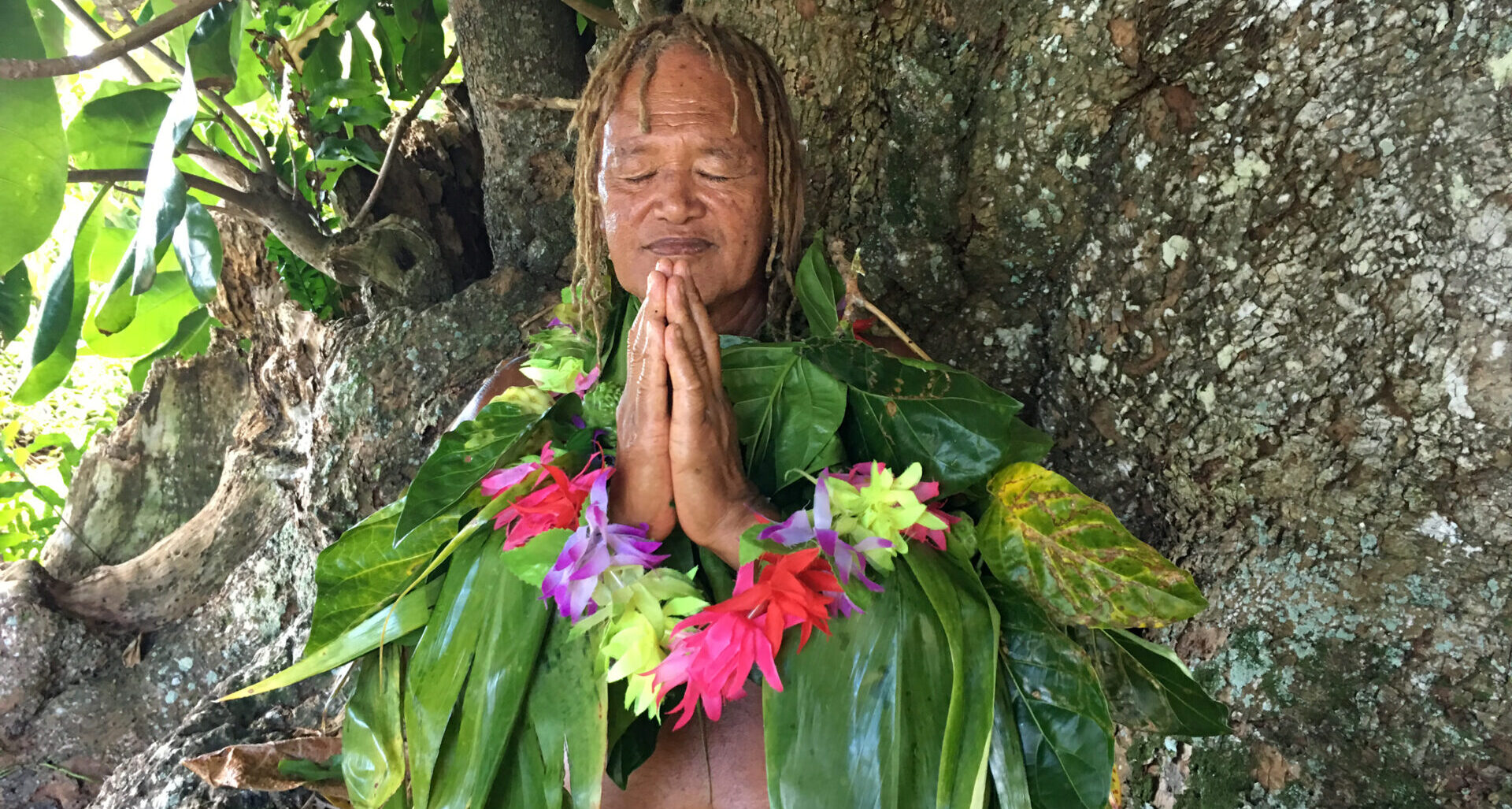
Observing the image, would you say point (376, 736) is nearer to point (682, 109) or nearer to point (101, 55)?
point (682, 109)

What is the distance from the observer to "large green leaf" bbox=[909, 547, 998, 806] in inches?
29.5

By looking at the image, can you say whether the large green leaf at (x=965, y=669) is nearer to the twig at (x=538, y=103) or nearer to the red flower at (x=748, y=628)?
the red flower at (x=748, y=628)

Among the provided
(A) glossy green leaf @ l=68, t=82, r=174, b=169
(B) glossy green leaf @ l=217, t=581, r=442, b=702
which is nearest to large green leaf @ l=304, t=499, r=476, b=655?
(B) glossy green leaf @ l=217, t=581, r=442, b=702

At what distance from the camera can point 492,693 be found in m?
0.85

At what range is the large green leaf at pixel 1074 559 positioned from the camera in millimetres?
767

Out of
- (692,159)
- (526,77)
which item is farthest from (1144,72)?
(526,77)

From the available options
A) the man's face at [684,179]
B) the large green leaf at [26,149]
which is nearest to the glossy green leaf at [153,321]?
the large green leaf at [26,149]

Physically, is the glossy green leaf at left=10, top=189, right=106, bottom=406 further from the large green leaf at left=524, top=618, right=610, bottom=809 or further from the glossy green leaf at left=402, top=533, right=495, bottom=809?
the large green leaf at left=524, top=618, right=610, bottom=809

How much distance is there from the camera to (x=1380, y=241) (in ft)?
2.68

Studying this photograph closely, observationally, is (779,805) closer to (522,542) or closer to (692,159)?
(522,542)

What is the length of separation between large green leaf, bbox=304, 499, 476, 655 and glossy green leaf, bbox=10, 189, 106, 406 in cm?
91

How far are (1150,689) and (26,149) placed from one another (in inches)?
64.6

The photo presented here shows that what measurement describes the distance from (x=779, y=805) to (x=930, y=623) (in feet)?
0.72

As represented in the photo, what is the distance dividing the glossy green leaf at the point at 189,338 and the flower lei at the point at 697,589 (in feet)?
5.32
